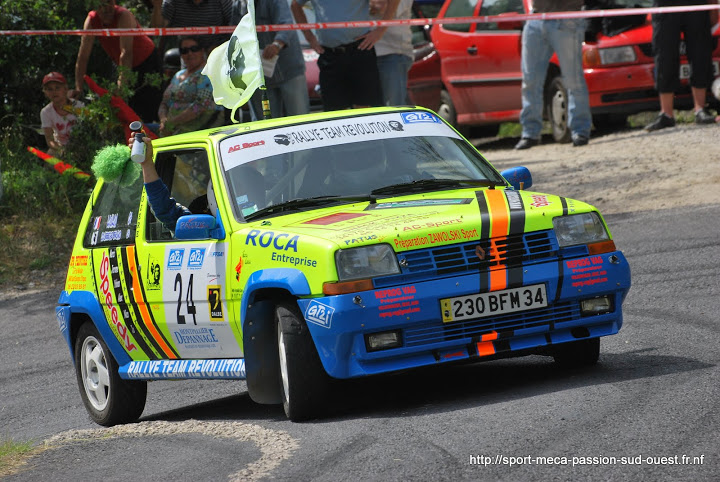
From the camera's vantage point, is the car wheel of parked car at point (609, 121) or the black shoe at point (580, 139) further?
the car wheel of parked car at point (609, 121)

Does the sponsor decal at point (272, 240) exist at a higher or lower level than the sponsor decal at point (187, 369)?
higher

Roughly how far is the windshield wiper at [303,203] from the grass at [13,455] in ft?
5.47

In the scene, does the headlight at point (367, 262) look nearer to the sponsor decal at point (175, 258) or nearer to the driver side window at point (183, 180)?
the sponsor decal at point (175, 258)

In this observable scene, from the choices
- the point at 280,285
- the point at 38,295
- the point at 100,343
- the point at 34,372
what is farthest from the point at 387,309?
the point at 38,295

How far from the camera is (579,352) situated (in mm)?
7184

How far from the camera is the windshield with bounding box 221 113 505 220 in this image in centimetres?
734

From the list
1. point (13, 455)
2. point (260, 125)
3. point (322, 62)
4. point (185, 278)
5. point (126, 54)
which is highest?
point (126, 54)

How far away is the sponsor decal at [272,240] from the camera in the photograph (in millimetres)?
6543

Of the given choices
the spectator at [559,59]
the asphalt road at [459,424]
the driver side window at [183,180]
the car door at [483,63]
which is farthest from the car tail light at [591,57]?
the driver side window at [183,180]

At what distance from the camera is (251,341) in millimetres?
6859

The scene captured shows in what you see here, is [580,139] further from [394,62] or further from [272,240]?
[272,240]

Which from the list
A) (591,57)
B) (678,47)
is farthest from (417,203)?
(591,57)

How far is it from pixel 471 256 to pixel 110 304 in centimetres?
265

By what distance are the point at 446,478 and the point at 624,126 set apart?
1354cm
